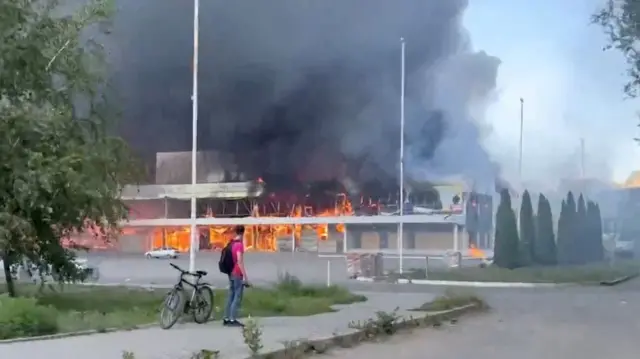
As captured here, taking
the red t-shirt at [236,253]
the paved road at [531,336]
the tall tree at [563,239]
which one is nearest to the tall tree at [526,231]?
the tall tree at [563,239]

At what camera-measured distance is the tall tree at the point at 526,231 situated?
41306 mm

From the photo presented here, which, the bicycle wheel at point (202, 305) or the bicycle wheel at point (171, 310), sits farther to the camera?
the bicycle wheel at point (202, 305)

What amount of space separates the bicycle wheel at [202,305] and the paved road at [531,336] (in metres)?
3.13

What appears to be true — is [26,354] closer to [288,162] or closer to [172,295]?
[172,295]

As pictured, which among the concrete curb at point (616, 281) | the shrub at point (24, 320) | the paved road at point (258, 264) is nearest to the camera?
the shrub at point (24, 320)

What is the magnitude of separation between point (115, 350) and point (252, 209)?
64.2 meters

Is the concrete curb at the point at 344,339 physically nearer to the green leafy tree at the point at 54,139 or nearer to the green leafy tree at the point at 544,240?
the green leafy tree at the point at 54,139

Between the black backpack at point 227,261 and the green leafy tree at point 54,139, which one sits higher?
the green leafy tree at point 54,139

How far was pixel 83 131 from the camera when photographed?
18312mm

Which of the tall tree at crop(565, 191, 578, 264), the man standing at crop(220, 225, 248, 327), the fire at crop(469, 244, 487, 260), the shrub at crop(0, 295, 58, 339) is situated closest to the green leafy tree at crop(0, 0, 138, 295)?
the shrub at crop(0, 295, 58, 339)

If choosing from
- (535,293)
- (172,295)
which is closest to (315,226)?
(535,293)

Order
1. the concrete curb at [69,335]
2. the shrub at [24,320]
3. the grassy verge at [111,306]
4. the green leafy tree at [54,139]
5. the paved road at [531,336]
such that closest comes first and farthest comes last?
the concrete curb at [69,335], the paved road at [531,336], the shrub at [24,320], the grassy verge at [111,306], the green leafy tree at [54,139]

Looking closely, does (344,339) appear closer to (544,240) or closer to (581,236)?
(544,240)

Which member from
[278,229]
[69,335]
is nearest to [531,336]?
[69,335]
